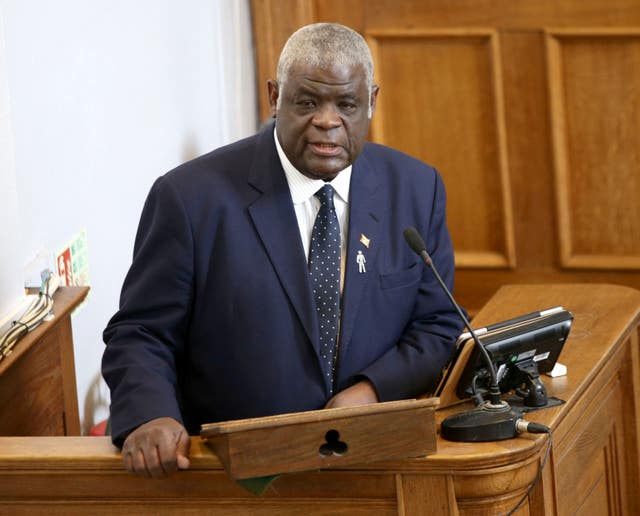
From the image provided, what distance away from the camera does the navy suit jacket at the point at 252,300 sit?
7.32 feet

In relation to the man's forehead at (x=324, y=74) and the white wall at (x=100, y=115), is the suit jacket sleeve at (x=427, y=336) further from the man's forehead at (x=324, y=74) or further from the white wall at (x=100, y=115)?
the white wall at (x=100, y=115)

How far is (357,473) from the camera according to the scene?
1.96 m

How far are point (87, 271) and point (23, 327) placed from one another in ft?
2.53

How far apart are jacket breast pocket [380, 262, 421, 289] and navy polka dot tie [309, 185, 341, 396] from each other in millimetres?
105

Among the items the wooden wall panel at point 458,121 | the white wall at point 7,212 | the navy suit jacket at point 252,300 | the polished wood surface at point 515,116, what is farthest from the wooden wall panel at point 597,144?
the white wall at point 7,212

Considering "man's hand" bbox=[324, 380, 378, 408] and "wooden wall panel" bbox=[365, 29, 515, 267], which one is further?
"wooden wall panel" bbox=[365, 29, 515, 267]

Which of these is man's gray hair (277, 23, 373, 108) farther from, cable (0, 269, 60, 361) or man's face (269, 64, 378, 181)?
cable (0, 269, 60, 361)

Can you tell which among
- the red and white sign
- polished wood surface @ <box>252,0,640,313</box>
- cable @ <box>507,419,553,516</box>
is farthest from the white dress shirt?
polished wood surface @ <box>252,0,640,313</box>

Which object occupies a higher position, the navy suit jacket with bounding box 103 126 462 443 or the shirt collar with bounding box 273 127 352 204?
the shirt collar with bounding box 273 127 352 204

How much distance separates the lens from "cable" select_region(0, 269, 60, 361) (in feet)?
7.97

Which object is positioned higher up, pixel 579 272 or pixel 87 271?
pixel 87 271

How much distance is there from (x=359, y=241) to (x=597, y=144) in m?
2.20

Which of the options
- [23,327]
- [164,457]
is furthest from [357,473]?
[23,327]

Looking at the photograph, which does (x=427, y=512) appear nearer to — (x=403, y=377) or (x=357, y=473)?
(x=357, y=473)
